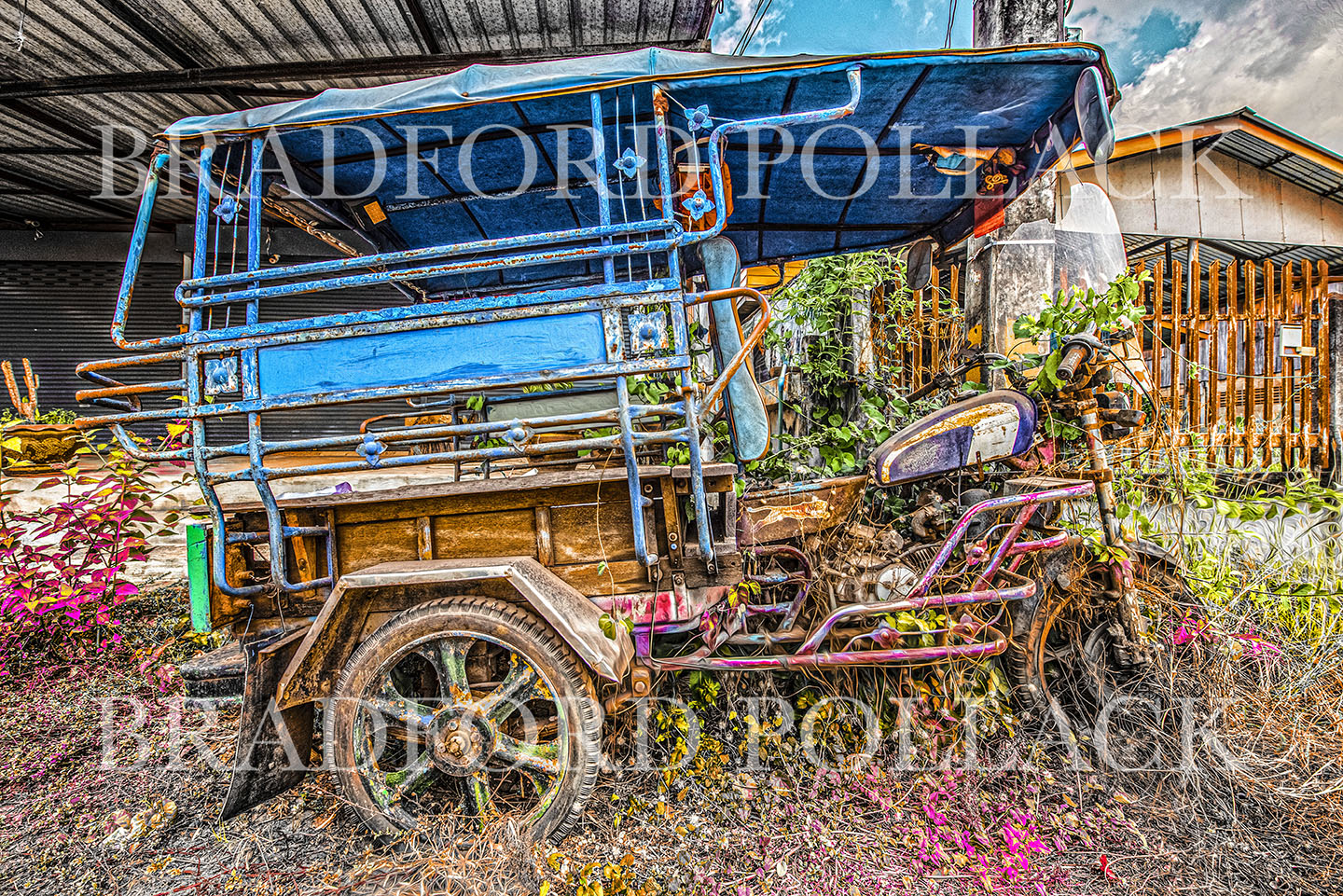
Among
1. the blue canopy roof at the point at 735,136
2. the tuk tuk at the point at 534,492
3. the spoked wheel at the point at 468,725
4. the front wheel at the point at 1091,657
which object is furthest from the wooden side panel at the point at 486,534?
the front wheel at the point at 1091,657

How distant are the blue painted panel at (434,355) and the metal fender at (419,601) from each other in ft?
2.49

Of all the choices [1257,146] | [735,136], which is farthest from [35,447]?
[1257,146]

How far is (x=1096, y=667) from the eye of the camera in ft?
9.04

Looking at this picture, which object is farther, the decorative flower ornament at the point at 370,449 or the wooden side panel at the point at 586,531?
the wooden side panel at the point at 586,531

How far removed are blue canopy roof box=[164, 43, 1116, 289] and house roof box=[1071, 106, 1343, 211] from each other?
4.13 meters

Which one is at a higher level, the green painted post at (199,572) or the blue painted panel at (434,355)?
the blue painted panel at (434,355)

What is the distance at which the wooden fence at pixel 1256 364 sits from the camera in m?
5.60

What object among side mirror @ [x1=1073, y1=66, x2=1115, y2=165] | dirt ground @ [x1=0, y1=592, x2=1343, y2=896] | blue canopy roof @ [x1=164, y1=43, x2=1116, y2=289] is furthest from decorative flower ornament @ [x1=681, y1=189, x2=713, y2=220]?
dirt ground @ [x1=0, y1=592, x2=1343, y2=896]

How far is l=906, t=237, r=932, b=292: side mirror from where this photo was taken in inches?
149

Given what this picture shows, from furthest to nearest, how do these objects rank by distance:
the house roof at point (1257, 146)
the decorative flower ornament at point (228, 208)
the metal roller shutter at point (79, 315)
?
the metal roller shutter at point (79, 315), the house roof at point (1257, 146), the decorative flower ornament at point (228, 208)

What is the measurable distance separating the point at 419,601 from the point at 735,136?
9.02 feet

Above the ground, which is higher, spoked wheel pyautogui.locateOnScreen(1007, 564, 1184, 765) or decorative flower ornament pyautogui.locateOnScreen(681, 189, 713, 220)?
decorative flower ornament pyautogui.locateOnScreen(681, 189, 713, 220)

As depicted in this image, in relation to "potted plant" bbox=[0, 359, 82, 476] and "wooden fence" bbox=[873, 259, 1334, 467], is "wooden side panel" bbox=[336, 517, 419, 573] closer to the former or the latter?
"potted plant" bbox=[0, 359, 82, 476]

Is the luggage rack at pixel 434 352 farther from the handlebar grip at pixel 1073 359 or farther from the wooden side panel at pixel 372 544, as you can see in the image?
the handlebar grip at pixel 1073 359
